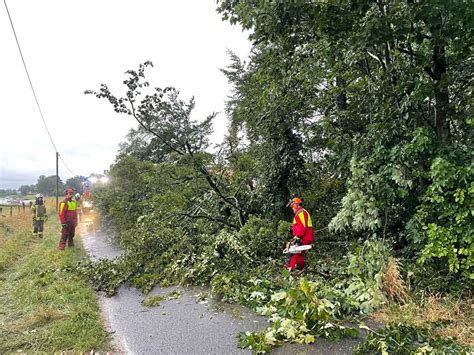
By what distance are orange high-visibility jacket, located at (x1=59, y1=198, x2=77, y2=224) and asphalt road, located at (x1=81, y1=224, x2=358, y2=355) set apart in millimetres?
4841

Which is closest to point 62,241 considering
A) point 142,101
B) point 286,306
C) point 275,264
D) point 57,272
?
point 57,272

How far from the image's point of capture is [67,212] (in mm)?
10930

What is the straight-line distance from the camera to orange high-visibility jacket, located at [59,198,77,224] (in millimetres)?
10781

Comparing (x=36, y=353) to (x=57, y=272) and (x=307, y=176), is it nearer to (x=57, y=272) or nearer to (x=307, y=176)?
(x=57, y=272)

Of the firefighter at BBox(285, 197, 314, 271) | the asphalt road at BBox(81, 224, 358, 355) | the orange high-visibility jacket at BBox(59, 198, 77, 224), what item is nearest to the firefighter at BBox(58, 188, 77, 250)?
the orange high-visibility jacket at BBox(59, 198, 77, 224)

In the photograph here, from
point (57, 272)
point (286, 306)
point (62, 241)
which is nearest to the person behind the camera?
point (286, 306)

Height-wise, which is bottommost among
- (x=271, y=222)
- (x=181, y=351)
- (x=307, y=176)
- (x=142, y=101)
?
(x=181, y=351)

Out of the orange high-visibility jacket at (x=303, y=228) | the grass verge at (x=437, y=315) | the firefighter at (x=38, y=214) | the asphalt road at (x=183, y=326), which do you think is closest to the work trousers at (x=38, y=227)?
the firefighter at (x=38, y=214)

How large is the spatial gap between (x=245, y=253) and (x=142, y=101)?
15.4 feet

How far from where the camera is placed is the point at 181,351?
4273mm

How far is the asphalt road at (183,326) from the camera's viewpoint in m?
4.21

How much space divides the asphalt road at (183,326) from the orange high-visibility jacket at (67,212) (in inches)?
191

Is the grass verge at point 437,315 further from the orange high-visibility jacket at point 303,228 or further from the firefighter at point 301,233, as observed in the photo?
the orange high-visibility jacket at point 303,228

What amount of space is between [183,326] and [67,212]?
296 inches
